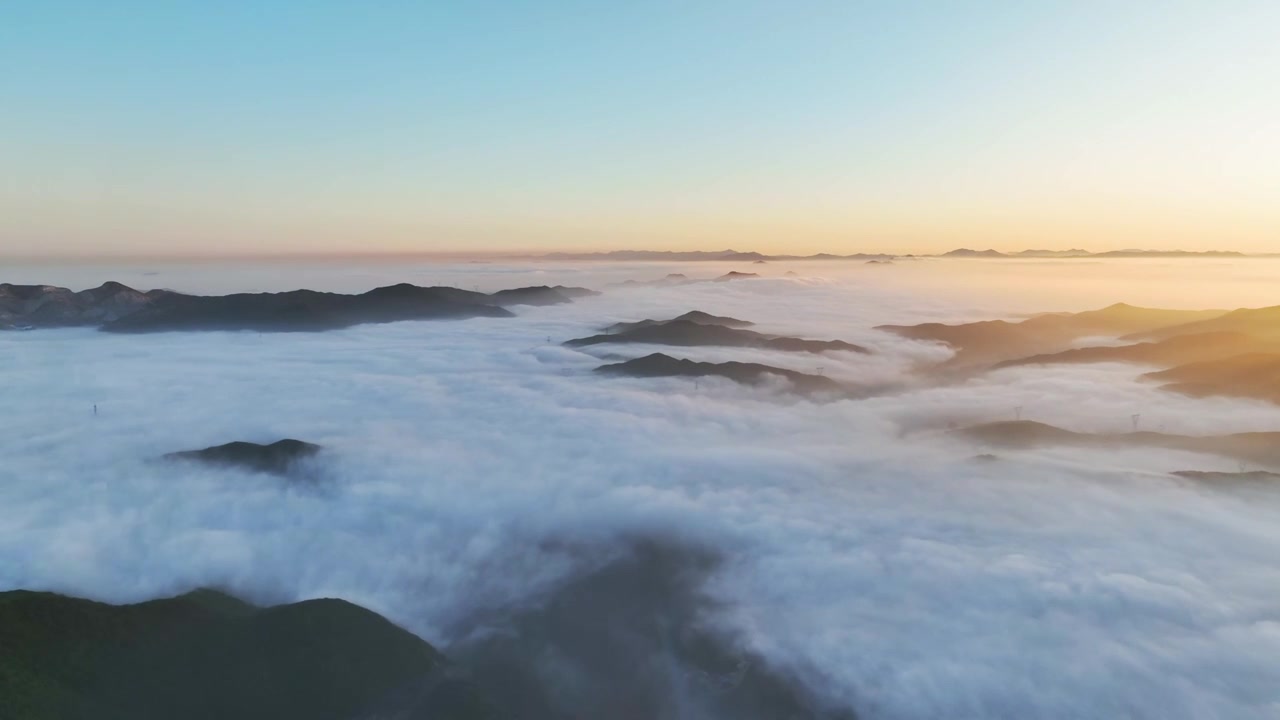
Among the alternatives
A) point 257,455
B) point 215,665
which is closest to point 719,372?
point 257,455

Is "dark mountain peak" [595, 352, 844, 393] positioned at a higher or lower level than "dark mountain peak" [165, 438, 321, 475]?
higher

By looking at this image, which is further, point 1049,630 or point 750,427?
point 750,427

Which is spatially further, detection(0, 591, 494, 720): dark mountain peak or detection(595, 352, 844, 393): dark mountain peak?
detection(595, 352, 844, 393): dark mountain peak

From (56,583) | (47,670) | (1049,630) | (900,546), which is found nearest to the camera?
(47,670)

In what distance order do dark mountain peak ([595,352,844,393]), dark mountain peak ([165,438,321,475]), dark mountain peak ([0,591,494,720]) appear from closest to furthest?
1. dark mountain peak ([0,591,494,720])
2. dark mountain peak ([165,438,321,475])
3. dark mountain peak ([595,352,844,393])

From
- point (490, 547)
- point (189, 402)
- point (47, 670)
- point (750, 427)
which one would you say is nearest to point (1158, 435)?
point (750, 427)

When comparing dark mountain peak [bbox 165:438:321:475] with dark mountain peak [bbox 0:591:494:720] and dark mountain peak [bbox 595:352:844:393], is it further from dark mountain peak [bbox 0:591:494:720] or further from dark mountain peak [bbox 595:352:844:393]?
dark mountain peak [bbox 595:352:844:393]

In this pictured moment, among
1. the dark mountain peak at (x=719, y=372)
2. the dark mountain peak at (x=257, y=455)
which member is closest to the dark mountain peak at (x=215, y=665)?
the dark mountain peak at (x=257, y=455)

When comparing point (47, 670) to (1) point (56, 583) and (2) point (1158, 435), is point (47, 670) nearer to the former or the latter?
(1) point (56, 583)

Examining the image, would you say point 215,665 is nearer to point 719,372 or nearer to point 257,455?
point 257,455

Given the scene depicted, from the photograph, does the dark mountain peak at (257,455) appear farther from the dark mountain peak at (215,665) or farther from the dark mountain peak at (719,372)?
the dark mountain peak at (719,372)

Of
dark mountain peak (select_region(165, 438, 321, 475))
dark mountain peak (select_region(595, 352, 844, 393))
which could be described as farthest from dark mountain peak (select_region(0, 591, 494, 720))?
dark mountain peak (select_region(595, 352, 844, 393))
